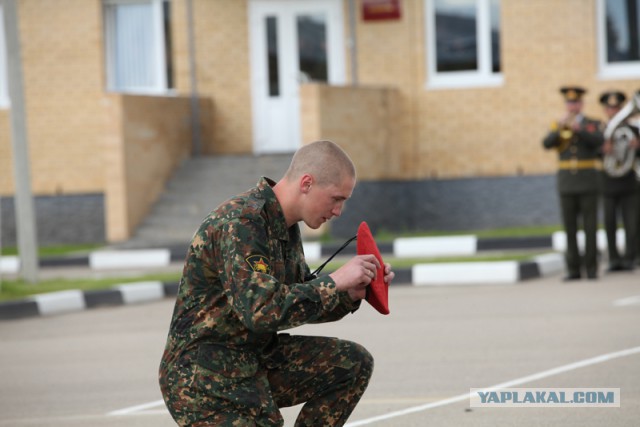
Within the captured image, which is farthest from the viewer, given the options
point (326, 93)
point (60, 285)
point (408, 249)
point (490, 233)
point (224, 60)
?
point (224, 60)

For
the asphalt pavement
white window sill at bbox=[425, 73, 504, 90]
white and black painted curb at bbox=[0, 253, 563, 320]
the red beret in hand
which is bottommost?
white and black painted curb at bbox=[0, 253, 563, 320]

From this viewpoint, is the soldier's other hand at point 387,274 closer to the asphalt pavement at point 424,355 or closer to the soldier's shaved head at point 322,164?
the soldier's shaved head at point 322,164

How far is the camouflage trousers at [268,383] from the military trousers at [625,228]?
1087 cm

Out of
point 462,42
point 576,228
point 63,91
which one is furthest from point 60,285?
point 462,42

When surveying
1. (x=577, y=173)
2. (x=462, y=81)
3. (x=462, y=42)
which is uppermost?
(x=462, y=42)

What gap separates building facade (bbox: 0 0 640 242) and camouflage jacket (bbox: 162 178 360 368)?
15563mm

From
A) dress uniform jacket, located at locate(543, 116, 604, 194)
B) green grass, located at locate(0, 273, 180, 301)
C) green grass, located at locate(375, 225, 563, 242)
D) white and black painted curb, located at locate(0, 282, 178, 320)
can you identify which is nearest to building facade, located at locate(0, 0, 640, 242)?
green grass, located at locate(375, 225, 563, 242)

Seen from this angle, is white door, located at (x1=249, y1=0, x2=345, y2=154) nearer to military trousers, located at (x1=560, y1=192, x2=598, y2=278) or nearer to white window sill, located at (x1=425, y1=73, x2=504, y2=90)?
white window sill, located at (x1=425, y1=73, x2=504, y2=90)

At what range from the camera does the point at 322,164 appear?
4.79 m

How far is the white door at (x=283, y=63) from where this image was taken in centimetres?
2353

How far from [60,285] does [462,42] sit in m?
10.1

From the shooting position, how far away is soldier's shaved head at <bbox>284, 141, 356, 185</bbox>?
15.7ft

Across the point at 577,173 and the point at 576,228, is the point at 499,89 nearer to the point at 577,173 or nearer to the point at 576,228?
the point at 577,173

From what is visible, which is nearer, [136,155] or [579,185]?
[579,185]
